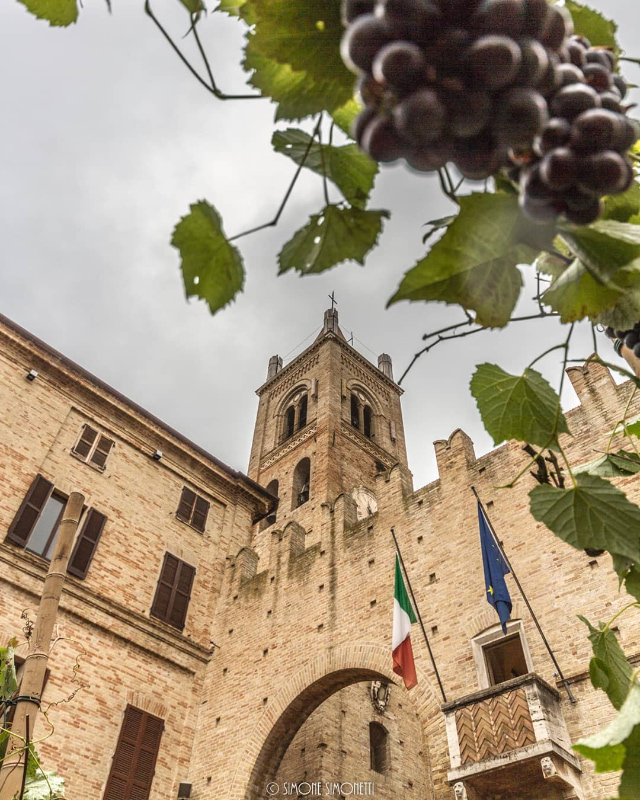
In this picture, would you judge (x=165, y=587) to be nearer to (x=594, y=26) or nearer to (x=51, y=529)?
(x=51, y=529)

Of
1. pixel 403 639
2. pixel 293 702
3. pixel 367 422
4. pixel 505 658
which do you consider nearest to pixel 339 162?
pixel 403 639

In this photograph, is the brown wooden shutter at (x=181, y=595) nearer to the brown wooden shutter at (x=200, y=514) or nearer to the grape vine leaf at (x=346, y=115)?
the brown wooden shutter at (x=200, y=514)

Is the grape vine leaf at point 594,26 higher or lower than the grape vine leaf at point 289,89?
higher

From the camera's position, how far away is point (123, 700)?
11453 millimetres

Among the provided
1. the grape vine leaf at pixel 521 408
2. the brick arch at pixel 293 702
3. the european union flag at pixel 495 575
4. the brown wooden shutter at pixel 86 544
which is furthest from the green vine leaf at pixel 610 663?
the brown wooden shutter at pixel 86 544

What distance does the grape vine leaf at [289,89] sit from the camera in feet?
3.57

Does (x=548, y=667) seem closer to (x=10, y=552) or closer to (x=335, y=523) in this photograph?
(x=335, y=523)

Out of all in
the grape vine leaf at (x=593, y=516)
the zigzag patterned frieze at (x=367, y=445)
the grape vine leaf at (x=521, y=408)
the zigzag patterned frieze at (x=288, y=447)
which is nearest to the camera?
the grape vine leaf at (x=593, y=516)

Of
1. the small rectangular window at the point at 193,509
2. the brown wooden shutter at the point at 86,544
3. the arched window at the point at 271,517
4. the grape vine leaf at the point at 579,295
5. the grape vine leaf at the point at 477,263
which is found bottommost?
the grape vine leaf at the point at 477,263

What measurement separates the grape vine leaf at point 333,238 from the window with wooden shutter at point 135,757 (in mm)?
12060

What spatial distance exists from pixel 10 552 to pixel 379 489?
23.6 feet

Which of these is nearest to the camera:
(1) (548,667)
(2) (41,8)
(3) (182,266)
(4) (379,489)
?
(3) (182,266)

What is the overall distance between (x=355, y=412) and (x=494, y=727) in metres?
22.8

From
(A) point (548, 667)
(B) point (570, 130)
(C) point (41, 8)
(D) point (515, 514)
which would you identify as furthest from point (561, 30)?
(D) point (515, 514)
